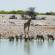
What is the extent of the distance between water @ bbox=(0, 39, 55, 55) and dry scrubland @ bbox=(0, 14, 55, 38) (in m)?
0.29

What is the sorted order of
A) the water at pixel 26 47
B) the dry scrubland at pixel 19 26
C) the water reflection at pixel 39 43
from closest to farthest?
1. the water at pixel 26 47
2. the water reflection at pixel 39 43
3. the dry scrubland at pixel 19 26

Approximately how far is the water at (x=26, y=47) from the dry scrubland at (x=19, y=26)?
29 centimetres

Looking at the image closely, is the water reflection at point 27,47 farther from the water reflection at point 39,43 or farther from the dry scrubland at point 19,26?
the dry scrubland at point 19,26

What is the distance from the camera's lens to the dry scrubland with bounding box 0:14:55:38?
9.66 metres

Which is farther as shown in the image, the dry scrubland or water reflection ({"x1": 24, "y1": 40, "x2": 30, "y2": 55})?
the dry scrubland

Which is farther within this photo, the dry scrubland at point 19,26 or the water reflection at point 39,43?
the dry scrubland at point 19,26

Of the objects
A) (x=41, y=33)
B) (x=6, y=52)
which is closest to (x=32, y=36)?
(x=41, y=33)

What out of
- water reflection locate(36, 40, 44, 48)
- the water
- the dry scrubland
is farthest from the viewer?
the dry scrubland

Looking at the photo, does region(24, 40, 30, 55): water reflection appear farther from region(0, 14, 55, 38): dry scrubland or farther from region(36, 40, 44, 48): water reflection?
region(0, 14, 55, 38): dry scrubland

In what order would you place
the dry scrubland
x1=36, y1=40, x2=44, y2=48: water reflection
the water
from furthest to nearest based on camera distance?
the dry scrubland
x1=36, y1=40, x2=44, y2=48: water reflection
the water

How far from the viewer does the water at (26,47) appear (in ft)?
25.6

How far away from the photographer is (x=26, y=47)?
860 centimetres

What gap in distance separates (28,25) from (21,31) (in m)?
0.25

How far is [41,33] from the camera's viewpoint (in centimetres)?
980
